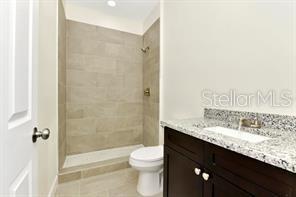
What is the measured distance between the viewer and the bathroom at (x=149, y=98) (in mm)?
613

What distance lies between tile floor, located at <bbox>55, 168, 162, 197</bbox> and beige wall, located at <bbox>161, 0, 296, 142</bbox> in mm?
1001

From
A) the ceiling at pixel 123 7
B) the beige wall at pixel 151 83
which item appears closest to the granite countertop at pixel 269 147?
the beige wall at pixel 151 83

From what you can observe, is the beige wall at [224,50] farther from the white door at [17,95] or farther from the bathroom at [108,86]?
the white door at [17,95]

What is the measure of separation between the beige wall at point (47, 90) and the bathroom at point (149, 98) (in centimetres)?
1

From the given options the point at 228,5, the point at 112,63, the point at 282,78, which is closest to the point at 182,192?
the point at 282,78

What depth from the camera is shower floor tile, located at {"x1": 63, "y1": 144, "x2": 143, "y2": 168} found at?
2.30 m

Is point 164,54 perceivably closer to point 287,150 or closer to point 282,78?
point 282,78

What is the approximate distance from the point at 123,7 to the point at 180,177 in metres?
2.54

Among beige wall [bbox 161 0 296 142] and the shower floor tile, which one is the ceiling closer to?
beige wall [bbox 161 0 296 142]

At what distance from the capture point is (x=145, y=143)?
9.77ft

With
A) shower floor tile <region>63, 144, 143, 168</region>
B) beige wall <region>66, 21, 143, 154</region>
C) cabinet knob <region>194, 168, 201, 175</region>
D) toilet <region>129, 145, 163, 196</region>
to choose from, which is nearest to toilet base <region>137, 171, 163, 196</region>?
toilet <region>129, 145, 163, 196</region>

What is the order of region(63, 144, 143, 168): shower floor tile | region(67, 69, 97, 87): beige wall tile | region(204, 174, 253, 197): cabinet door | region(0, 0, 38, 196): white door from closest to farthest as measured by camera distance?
region(0, 0, 38, 196): white door, region(204, 174, 253, 197): cabinet door, region(63, 144, 143, 168): shower floor tile, region(67, 69, 97, 87): beige wall tile

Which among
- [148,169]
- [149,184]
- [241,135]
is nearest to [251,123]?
[241,135]

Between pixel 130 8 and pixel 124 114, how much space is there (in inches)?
71.2
